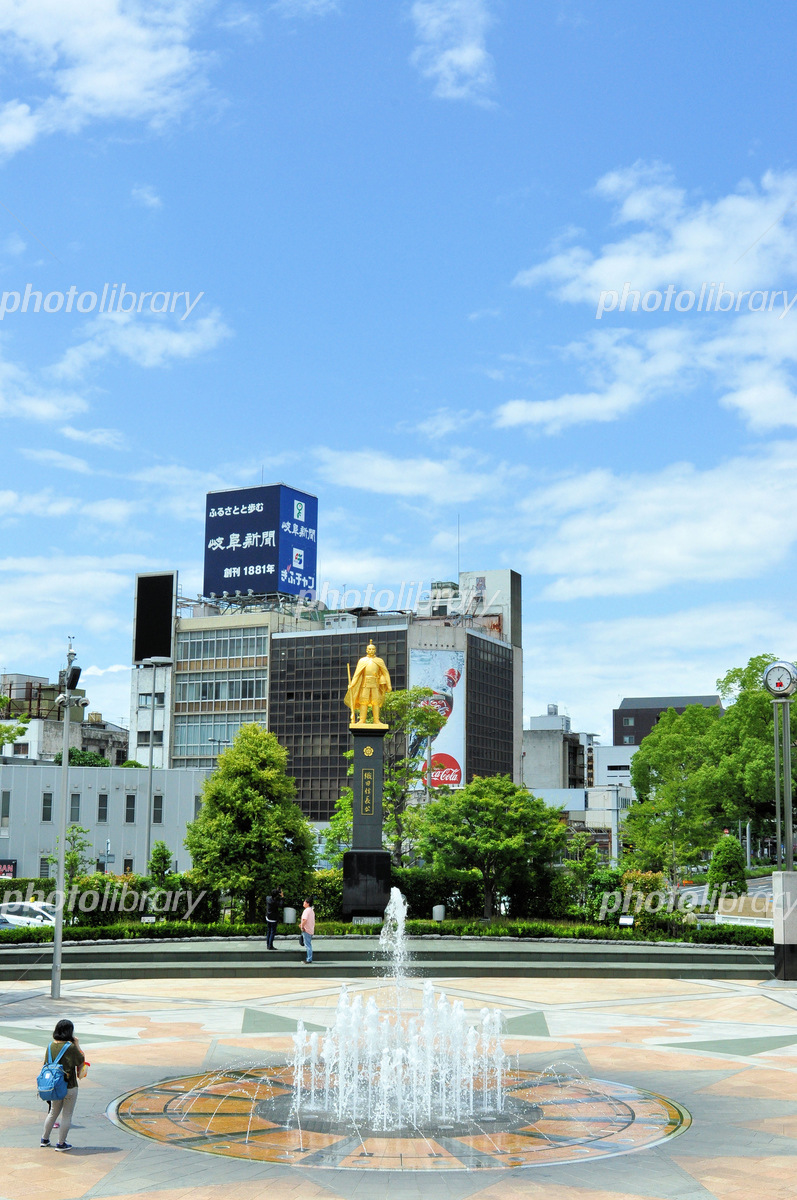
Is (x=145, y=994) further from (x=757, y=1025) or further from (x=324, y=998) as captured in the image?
(x=757, y=1025)

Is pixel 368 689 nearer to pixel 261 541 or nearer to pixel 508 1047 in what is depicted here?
pixel 508 1047

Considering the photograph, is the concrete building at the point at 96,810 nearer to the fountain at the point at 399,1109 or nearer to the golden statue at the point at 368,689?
the golden statue at the point at 368,689

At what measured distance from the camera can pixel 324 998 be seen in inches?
925

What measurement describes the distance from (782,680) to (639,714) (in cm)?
14214

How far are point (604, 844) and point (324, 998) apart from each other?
340ft

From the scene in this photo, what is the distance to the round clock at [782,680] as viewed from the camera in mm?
26875

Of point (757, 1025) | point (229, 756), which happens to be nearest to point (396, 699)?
point (229, 756)

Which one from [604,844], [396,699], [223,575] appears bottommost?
[604,844]

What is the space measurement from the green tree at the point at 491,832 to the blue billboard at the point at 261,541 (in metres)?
71.4

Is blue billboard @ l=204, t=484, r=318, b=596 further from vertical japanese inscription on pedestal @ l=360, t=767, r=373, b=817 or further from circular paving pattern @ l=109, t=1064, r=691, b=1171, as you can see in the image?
circular paving pattern @ l=109, t=1064, r=691, b=1171

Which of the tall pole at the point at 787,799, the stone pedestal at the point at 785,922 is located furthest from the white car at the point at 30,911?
the tall pole at the point at 787,799

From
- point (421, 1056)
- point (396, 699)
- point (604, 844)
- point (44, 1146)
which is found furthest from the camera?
point (604, 844)

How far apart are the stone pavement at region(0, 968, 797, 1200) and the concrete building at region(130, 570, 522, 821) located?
84323 mm

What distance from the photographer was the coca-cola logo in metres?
108
